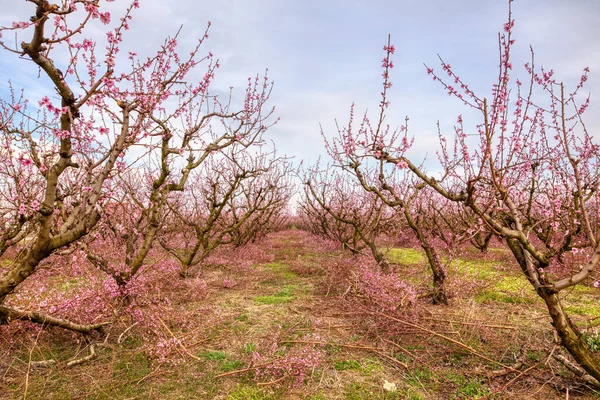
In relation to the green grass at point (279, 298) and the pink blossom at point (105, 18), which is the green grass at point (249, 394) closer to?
the green grass at point (279, 298)

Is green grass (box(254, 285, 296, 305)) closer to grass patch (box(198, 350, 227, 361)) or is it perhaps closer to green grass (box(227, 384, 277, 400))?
grass patch (box(198, 350, 227, 361))

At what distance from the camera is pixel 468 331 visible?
5195mm

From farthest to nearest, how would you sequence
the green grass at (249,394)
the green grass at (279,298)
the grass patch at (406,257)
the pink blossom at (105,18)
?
the grass patch at (406,257) → the green grass at (279,298) → the green grass at (249,394) → the pink blossom at (105,18)

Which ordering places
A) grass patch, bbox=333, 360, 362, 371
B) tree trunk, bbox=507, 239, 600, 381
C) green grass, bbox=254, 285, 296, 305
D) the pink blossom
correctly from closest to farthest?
the pink blossom → tree trunk, bbox=507, 239, 600, 381 → grass patch, bbox=333, 360, 362, 371 → green grass, bbox=254, 285, 296, 305

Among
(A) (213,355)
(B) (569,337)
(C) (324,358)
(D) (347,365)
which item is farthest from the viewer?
(A) (213,355)

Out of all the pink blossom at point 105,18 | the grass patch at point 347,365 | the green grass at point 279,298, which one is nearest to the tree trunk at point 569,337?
the grass patch at point 347,365

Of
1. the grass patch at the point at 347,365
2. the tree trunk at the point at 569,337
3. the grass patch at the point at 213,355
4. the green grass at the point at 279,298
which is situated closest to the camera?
the tree trunk at the point at 569,337

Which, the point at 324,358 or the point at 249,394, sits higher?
the point at 324,358

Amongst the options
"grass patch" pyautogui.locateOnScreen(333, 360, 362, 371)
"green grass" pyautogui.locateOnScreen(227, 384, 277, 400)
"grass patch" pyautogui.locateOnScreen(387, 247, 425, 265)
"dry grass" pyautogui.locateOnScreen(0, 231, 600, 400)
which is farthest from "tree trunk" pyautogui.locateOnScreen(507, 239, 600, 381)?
"grass patch" pyautogui.locateOnScreen(387, 247, 425, 265)

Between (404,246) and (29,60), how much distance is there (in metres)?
19.5

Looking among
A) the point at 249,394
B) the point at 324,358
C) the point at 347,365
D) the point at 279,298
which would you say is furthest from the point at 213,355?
the point at 279,298

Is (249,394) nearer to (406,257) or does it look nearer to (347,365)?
(347,365)

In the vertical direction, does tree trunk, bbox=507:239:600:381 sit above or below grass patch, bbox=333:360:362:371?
above

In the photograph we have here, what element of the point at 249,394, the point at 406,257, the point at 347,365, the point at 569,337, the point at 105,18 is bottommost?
the point at 249,394
